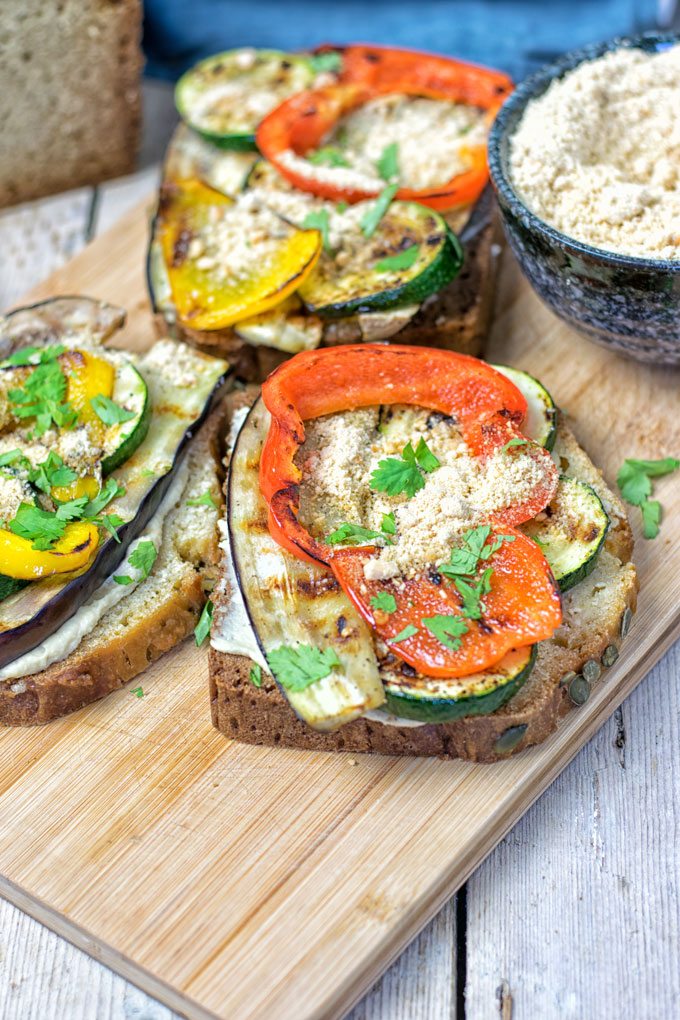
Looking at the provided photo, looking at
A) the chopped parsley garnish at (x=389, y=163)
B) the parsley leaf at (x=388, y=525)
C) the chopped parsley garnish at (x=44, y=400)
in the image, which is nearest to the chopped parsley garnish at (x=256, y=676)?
the parsley leaf at (x=388, y=525)

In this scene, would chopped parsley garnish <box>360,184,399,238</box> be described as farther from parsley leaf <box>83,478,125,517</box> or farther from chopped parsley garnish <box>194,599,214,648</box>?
chopped parsley garnish <box>194,599,214,648</box>

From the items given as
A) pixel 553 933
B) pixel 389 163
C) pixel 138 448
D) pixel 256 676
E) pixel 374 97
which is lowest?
pixel 553 933

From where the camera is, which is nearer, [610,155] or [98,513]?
[98,513]

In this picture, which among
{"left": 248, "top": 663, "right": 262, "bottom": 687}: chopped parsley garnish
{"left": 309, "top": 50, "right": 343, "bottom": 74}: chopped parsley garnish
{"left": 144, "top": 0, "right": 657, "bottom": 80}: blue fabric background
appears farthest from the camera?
{"left": 144, "top": 0, "right": 657, "bottom": 80}: blue fabric background

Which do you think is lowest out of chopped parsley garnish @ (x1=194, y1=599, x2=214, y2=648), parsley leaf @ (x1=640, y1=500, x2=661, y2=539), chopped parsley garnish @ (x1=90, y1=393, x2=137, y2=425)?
chopped parsley garnish @ (x1=194, y1=599, x2=214, y2=648)

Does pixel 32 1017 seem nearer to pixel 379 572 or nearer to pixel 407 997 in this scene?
pixel 407 997

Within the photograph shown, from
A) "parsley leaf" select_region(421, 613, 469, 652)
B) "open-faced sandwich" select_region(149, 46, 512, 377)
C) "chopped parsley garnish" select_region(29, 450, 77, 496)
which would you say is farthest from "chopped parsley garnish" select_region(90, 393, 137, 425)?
"parsley leaf" select_region(421, 613, 469, 652)

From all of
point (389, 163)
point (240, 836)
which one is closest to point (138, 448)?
point (240, 836)

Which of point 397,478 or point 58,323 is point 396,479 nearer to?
point 397,478
